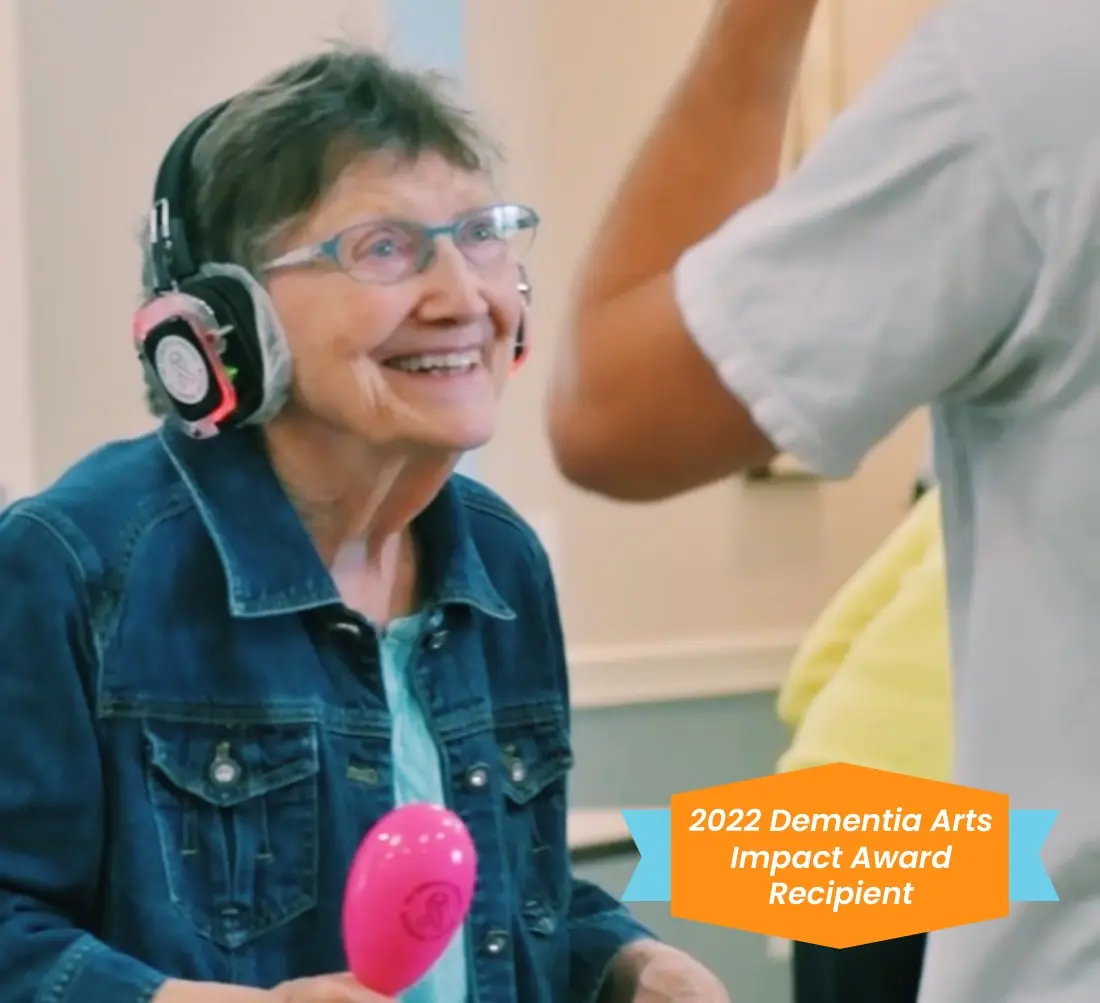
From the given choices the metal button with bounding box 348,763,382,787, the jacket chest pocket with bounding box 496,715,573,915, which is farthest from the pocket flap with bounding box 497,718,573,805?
the metal button with bounding box 348,763,382,787

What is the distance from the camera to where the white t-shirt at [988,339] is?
53 centimetres

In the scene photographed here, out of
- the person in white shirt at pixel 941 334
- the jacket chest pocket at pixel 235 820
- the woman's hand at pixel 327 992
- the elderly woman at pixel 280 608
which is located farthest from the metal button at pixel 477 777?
the person in white shirt at pixel 941 334

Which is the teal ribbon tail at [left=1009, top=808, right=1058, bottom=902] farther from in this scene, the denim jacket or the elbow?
the denim jacket

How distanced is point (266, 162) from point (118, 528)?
26cm

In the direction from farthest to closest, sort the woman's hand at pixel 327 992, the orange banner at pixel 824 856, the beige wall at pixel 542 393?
the beige wall at pixel 542 393 → the woman's hand at pixel 327 992 → the orange banner at pixel 824 856

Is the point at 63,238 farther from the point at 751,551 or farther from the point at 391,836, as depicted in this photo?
the point at 751,551

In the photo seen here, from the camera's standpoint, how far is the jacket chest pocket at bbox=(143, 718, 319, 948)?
93 centimetres

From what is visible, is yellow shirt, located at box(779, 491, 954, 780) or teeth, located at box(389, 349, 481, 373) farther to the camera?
yellow shirt, located at box(779, 491, 954, 780)

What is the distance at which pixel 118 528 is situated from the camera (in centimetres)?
96

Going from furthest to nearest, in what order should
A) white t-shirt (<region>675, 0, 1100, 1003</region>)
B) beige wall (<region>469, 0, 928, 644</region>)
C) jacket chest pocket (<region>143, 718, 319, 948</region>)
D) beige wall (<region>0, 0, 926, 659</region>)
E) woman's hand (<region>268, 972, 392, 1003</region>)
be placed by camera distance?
beige wall (<region>469, 0, 928, 644</region>) < beige wall (<region>0, 0, 926, 659</region>) < jacket chest pocket (<region>143, 718, 319, 948</region>) < woman's hand (<region>268, 972, 392, 1003</region>) < white t-shirt (<region>675, 0, 1100, 1003</region>)

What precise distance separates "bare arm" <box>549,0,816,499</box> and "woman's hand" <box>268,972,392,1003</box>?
0.34m

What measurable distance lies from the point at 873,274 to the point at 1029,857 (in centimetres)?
24

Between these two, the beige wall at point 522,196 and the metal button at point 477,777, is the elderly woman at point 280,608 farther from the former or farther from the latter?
the beige wall at point 522,196

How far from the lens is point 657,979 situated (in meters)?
1.06
